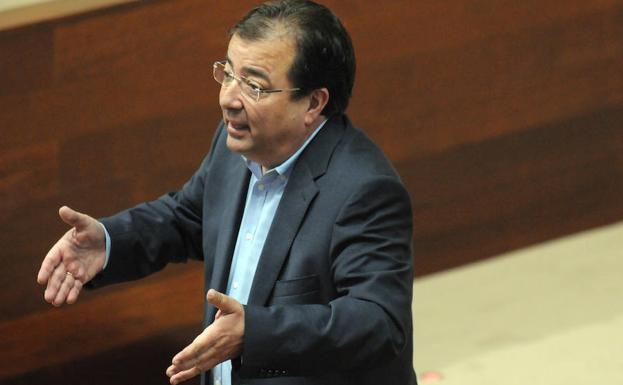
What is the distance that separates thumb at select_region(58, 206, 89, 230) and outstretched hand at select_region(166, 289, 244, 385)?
0.23m

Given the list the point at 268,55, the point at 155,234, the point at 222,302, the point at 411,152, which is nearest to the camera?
the point at 222,302

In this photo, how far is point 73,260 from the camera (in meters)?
1.52

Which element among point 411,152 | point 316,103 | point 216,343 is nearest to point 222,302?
point 216,343

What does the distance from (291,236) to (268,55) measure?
18cm

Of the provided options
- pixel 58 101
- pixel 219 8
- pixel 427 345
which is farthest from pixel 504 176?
pixel 58 101

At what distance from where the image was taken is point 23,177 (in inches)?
77.1

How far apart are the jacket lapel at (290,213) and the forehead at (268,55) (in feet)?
0.31

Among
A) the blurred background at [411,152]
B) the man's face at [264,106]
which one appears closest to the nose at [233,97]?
the man's face at [264,106]

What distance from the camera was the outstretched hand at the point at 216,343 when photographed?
50.9 inches

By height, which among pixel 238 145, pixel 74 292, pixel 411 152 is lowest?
pixel 411 152

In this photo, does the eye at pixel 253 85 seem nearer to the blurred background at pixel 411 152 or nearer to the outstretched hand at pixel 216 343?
the outstretched hand at pixel 216 343

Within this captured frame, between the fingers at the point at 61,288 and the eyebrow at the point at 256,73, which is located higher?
the eyebrow at the point at 256,73

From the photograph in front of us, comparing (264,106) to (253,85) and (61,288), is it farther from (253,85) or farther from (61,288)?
(61,288)

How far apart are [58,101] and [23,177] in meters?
0.11
